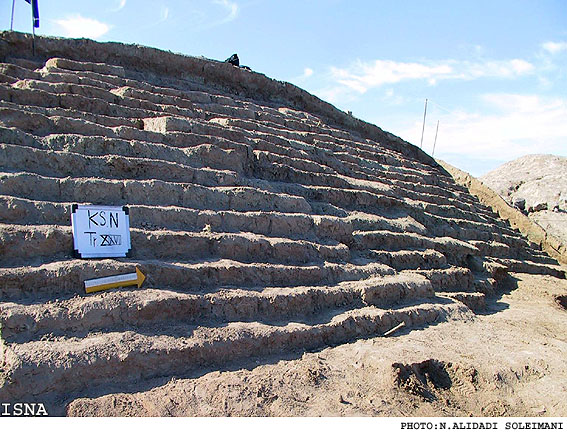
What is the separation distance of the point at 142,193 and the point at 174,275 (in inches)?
33.0

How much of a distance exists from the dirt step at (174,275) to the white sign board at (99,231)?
0.10 m

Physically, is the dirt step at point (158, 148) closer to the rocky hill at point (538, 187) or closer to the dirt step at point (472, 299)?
the dirt step at point (472, 299)

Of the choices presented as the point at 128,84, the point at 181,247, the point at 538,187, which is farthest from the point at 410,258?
the point at 538,187

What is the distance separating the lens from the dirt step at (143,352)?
7.81ft

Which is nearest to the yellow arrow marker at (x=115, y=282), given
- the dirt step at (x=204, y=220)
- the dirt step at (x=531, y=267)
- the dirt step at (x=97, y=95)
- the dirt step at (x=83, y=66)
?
the dirt step at (x=204, y=220)

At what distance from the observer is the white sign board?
307 cm

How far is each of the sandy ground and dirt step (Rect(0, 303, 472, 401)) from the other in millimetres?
117

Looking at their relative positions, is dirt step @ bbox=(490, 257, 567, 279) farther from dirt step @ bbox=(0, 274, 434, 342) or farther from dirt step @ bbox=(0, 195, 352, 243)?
dirt step @ bbox=(0, 274, 434, 342)

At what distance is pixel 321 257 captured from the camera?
4281 millimetres

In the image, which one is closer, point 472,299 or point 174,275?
point 174,275

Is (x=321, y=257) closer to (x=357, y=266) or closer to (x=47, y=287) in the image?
(x=357, y=266)

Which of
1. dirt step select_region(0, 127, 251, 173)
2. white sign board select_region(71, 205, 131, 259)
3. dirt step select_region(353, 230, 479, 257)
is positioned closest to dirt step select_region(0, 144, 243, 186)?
dirt step select_region(0, 127, 251, 173)

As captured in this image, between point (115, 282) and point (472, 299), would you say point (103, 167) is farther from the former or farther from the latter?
point (472, 299)

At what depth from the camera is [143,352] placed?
268 centimetres
